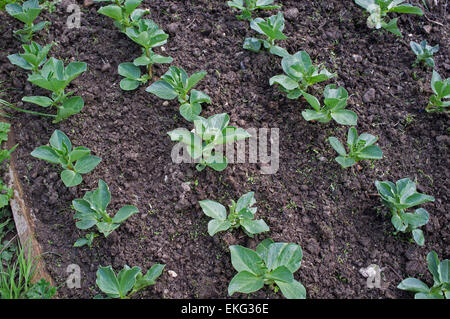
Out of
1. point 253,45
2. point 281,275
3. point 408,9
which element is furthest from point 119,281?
Answer: point 408,9

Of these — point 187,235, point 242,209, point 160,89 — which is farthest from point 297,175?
point 160,89

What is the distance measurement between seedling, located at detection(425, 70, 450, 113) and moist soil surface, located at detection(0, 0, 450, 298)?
2.3 inches

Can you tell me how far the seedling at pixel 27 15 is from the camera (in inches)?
109

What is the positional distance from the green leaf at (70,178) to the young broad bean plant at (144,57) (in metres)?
0.62

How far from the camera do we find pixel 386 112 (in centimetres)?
278

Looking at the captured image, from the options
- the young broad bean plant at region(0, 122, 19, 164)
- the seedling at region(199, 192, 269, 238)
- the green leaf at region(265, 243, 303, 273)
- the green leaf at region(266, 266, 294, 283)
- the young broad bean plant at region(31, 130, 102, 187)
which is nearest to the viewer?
the green leaf at region(266, 266, 294, 283)

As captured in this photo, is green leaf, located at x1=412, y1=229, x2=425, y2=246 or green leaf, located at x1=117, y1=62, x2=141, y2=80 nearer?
green leaf, located at x1=412, y1=229, x2=425, y2=246

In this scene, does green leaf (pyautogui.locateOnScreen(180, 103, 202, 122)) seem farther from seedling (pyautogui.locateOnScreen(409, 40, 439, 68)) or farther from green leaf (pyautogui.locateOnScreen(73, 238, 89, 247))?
seedling (pyautogui.locateOnScreen(409, 40, 439, 68))

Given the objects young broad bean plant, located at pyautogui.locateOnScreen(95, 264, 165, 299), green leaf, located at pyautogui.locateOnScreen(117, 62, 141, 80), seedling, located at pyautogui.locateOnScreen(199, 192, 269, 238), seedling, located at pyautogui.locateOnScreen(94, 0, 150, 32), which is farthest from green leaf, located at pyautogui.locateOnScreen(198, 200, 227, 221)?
seedling, located at pyautogui.locateOnScreen(94, 0, 150, 32)

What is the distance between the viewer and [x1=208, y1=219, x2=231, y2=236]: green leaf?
86.8 inches

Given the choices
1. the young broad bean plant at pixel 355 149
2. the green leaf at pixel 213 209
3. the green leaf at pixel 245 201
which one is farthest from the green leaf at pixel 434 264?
the green leaf at pixel 213 209

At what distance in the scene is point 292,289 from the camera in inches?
83.4

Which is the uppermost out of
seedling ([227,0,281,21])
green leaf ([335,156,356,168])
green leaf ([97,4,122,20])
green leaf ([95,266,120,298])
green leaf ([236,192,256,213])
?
seedling ([227,0,281,21])

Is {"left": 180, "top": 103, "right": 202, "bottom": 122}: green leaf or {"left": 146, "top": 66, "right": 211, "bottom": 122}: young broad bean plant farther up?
{"left": 146, "top": 66, "right": 211, "bottom": 122}: young broad bean plant
